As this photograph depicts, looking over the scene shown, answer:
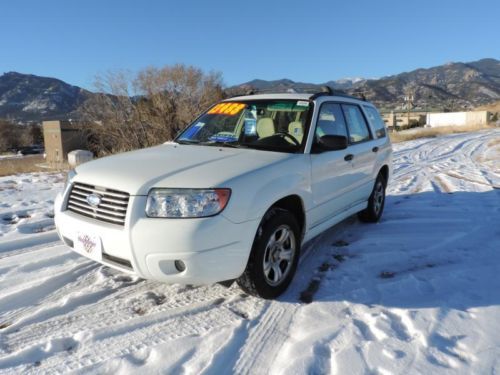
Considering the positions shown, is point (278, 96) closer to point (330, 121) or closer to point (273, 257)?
point (330, 121)

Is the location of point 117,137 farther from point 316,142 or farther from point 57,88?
point 57,88

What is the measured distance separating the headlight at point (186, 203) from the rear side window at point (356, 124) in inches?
92.0

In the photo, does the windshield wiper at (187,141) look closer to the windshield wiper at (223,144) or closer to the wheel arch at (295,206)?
the windshield wiper at (223,144)

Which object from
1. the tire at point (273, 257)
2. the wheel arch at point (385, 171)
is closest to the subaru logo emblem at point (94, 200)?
the tire at point (273, 257)

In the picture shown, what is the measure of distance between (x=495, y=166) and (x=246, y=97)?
9.31 metres

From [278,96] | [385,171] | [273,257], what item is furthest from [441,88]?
[273,257]

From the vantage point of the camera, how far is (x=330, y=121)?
4125 mm

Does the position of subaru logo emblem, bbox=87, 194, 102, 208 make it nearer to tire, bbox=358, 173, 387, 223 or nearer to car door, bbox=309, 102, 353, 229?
car door, bbox=309, 102, 353, 229

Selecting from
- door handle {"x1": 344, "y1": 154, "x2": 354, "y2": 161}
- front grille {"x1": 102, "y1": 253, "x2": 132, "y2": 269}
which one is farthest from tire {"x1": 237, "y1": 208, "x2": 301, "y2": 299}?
door handle {"x1": 344, "y1": 154, "x2": 354, "y2": 161}

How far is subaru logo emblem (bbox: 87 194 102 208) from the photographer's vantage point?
112 inches

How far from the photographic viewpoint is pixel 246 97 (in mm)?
4547

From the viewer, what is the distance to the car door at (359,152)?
4.46 meters

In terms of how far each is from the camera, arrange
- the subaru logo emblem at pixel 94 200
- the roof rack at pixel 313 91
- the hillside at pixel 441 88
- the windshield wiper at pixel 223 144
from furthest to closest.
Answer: the hillside at pixel 441 88, the roof rack at pixel 313 91, the windshield wiper at pixel 223 144, the subaru logo emblem at pixel 94 200

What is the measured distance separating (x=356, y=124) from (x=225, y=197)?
2705 millimetres
